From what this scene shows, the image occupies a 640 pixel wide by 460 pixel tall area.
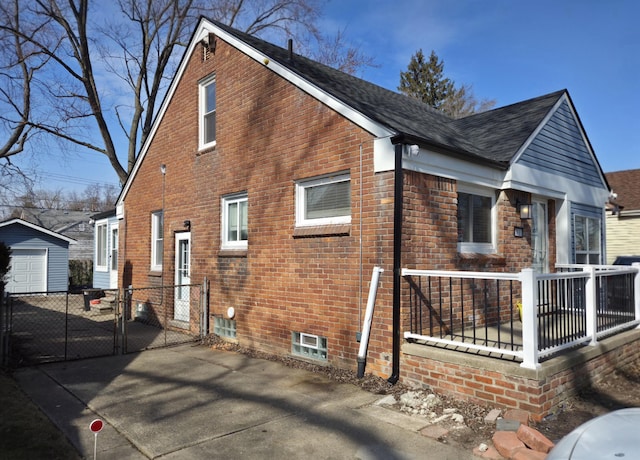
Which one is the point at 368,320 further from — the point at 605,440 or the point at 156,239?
the point at 156,239

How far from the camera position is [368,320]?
20.0 ft

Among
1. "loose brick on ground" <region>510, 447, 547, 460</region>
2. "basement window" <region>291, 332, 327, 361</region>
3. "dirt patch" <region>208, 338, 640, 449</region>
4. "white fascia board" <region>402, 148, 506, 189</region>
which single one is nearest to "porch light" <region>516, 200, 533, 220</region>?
"white fascia board" <region>402, 148, 506, 189</region>

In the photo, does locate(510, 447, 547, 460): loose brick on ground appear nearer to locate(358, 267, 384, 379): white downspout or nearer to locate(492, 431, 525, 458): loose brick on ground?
locate(492, 431, 525, 458): loose brick on ground

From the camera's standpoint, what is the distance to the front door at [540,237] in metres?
8.89

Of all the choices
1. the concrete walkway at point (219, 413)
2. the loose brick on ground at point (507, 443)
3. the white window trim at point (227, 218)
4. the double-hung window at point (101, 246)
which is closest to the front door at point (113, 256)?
the double-hung window at point (101, 246)

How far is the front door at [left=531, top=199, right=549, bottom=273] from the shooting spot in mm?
8891

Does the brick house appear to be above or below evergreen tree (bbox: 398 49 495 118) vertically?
below

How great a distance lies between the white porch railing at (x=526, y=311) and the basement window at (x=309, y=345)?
1567mm

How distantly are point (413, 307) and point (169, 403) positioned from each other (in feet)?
10.8

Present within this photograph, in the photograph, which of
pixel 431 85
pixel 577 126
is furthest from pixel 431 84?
pixel 577 126

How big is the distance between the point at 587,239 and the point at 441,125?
4.42 meters

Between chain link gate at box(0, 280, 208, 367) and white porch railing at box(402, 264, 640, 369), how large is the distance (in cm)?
505

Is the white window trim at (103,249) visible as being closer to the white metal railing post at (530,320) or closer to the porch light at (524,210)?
the porch light at (524,210)

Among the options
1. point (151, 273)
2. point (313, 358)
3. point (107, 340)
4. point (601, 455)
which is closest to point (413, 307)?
point (313, 358)
